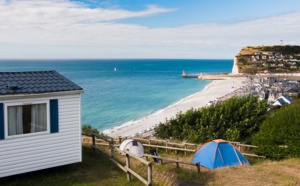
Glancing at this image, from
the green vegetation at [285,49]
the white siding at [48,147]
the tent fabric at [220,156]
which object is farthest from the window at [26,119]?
the green vegetation at [285,49]

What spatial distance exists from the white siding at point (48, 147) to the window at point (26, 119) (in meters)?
0.20

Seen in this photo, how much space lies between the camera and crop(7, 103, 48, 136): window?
8.81m

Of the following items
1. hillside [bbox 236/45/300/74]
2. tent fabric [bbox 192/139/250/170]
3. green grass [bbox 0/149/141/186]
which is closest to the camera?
green grass [bbox 0/149/141/186]

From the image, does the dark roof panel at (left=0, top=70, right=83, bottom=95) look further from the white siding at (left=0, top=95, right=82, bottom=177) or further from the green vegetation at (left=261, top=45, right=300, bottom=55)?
the green vegetation at (left=261, top=45, right=300, bottom=55)

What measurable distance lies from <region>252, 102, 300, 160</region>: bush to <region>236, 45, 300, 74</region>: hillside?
11010 cm

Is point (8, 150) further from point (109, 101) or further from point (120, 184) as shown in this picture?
point (109, 101)

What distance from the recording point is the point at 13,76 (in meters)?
10.0

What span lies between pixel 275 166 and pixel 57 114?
8.07 metres

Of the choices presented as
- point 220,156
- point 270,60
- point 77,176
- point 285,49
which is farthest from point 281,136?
point 285,49

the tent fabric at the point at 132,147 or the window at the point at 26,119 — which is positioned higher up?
the window at the point at 26,119

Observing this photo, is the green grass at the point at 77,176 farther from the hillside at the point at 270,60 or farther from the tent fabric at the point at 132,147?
the hillside at the point at 270,60

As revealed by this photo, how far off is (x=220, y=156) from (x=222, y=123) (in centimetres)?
818

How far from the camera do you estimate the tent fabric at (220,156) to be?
1332 centimetres

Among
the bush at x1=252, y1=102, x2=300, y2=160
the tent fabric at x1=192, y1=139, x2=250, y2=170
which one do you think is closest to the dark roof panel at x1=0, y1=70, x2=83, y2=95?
the tent fabric at x1=192, y1=139, x2=250, y2=170
